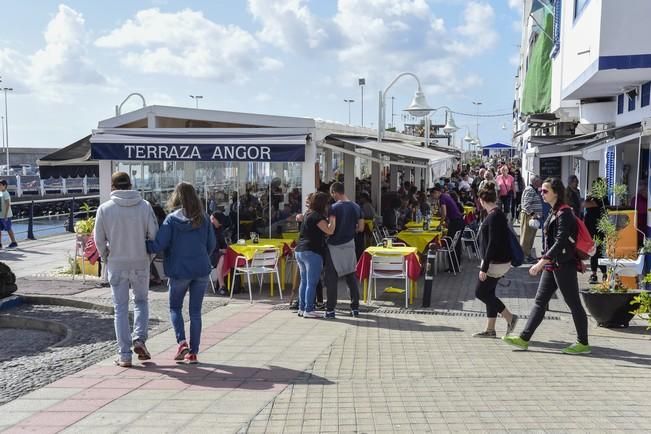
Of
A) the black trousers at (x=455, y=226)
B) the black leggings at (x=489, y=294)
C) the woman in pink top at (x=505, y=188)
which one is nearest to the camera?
the black leggings at (x=489, y=294)

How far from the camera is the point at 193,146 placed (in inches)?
458

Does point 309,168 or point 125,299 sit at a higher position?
point 309,168

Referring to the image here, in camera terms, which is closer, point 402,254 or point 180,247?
point 180,247

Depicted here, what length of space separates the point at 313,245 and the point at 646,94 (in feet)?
19.4

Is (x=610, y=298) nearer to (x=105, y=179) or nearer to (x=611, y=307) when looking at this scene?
(x=611, y=307)

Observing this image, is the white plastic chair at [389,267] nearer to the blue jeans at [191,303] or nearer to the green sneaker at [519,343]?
the green sneaker at [519,343]

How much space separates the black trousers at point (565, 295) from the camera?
23.5 ft

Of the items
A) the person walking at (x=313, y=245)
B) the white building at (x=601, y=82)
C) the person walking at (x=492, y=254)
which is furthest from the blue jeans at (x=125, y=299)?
the white building at (x=601, y=82)

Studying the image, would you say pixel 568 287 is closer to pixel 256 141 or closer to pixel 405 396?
pixel 405 396

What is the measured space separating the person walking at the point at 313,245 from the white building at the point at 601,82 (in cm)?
395

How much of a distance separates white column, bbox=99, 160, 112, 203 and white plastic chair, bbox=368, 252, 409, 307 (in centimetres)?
492

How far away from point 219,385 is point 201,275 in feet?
3.60

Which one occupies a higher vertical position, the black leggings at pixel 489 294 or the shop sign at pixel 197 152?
the shop sign at pixel 197 152

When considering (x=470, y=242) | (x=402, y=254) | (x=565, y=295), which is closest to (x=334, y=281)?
(x=402, y=254)
